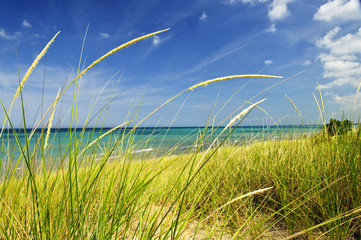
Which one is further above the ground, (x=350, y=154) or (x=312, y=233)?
(x=350, y=154)

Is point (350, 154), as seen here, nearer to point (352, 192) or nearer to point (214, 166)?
point (352, 192)

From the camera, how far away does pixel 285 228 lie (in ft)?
5.69

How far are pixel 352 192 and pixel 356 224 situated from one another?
0.21 metres

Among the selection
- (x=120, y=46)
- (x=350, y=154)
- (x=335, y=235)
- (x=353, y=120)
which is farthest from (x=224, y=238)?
(x=353, y=120)

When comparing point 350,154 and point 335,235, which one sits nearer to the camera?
point 335,235

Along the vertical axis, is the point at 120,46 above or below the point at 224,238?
above

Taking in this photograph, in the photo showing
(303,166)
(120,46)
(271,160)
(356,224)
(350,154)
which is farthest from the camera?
(271,160)

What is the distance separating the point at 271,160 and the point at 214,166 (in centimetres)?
55

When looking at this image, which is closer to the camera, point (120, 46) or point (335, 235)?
point (120, 46)

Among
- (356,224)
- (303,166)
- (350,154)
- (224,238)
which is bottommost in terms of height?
(224,238)

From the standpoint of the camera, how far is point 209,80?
0.96m

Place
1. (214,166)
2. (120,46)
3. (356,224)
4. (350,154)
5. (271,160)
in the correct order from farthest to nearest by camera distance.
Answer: (214,166) → (271,160) → (350,154) → (356,224) → (120,46)

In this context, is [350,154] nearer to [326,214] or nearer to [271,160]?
[326,214]

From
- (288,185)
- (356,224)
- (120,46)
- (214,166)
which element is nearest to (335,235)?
(356,224)
